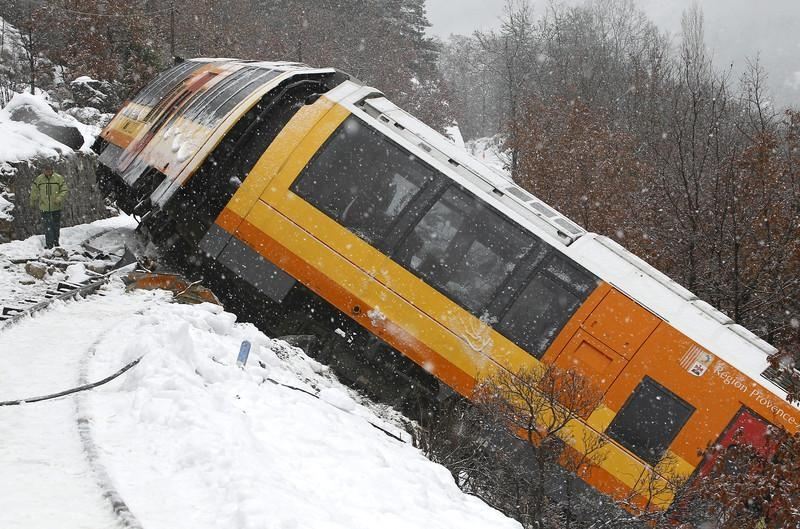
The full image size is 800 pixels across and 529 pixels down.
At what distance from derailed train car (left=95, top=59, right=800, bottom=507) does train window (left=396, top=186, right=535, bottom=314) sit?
2 cm

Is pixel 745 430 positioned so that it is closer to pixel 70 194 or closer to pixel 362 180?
pixel 362 180

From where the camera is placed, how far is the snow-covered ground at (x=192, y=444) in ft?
13.4

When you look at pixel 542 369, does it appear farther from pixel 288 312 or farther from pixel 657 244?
pixel 657 244

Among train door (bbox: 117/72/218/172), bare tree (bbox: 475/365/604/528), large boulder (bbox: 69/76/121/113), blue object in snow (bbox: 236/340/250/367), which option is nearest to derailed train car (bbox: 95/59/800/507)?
bare tree (bbox: 475/365/604/528)

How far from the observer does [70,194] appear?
15.2 meters

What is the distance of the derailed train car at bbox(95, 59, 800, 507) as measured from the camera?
27.4ft

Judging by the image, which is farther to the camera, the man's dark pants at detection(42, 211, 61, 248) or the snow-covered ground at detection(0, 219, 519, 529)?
the man's dark pants at detection(42, 211, 61, 248)

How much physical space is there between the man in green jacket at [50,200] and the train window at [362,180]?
4.97 meters

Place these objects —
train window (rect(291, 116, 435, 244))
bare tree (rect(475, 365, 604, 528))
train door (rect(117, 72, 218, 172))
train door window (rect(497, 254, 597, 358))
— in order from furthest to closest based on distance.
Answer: train door (rect(117, 72, 218, 172)), train window (rect(291, 116, 435, 244)), train door window (rect(497, 254, 597, 358)), bare tree (rect(475, 365, 604, 528))

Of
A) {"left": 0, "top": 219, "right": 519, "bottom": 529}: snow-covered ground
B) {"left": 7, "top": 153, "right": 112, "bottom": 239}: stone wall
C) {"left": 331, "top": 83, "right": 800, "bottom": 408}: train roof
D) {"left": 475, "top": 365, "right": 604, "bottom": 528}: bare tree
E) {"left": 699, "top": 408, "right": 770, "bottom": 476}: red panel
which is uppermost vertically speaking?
{"left": 331, "top": 83, "right": 800, "bottom": 408}: train roof

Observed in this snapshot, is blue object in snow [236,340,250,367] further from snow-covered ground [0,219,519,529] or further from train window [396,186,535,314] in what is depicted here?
train window [396,186,535,314]

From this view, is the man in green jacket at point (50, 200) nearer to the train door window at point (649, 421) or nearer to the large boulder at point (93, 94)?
the train door window at point (649, 421)

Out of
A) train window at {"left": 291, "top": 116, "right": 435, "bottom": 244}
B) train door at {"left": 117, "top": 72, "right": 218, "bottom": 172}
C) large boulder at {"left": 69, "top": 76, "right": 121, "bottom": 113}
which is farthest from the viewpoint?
large boulder at {"left": 69, "top": 76, "right": 121, "bottom": 113}

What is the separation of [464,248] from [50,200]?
22.7ft
